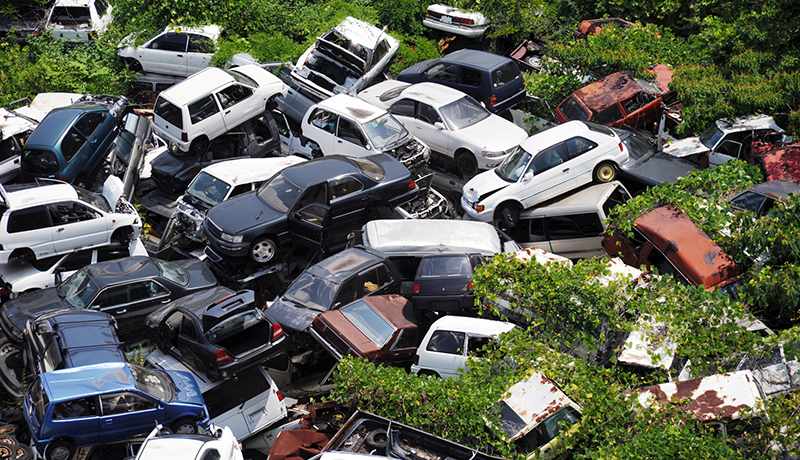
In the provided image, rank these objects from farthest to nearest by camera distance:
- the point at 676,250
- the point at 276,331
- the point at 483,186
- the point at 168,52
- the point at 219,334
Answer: the point at 168,52 < the point at 483,186 < the point at 676,250 < the point at 276,331 < the point at 219,334

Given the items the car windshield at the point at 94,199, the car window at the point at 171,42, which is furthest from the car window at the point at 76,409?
the car window at the point at 171,42

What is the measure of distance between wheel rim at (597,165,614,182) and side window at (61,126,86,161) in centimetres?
1197

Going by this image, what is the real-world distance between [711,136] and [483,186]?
5364 mm

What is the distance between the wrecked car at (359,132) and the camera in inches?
618

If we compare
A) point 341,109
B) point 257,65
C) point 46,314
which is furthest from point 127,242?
point 257,65

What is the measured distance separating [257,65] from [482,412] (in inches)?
538

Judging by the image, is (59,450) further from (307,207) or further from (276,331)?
(307,207)

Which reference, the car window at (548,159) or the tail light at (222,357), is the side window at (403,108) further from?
the tail light at (222,357)

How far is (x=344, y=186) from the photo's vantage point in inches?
543

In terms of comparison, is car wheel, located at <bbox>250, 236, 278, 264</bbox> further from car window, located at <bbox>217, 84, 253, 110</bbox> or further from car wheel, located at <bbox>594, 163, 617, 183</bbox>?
car wheel, located at <bbox>594, 163, 617, 183</bbox>

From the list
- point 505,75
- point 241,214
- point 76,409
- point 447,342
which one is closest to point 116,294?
point 241,214

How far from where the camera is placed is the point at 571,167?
14234 millimetres

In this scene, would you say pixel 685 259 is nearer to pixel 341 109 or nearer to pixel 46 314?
pixel 341 109

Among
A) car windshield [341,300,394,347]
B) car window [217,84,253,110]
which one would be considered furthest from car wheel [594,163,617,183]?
car window [217,84,253,110]
